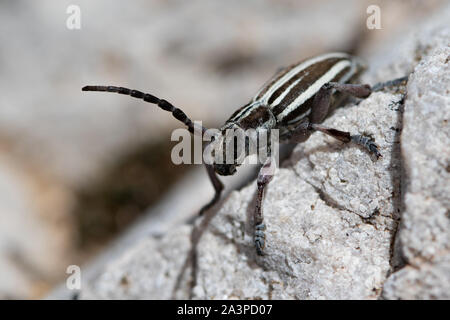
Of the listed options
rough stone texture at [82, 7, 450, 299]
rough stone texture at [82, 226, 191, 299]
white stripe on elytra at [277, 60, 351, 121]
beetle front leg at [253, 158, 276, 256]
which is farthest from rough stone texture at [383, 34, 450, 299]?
rough stone texture at [82, 226, 191, 299]

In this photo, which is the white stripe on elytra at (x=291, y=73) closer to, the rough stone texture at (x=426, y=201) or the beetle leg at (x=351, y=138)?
the beetle leg at (x=351, y=138)

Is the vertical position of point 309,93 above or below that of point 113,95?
above

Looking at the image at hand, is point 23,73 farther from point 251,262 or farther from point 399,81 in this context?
point 399,81

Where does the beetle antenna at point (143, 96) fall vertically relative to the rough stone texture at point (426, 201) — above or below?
above

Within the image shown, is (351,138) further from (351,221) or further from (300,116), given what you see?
(300,116)

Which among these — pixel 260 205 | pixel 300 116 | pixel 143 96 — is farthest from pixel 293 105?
pixel 143 96

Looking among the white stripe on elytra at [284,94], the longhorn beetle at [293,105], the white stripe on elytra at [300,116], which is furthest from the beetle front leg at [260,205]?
the white stripe on elytra at [284,94]

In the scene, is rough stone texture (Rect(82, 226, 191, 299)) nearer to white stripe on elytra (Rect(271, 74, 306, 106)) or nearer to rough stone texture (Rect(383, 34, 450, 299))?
white stripe on elytra (Rect(271, 74, 306, 106))
